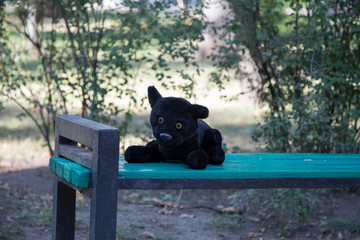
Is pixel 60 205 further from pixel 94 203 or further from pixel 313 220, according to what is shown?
pixel 313 220

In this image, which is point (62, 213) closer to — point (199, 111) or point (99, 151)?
point (99, 151)

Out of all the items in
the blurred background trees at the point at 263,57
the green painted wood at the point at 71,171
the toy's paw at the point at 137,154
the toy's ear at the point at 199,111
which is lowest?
the green painted wood at the point at 71,171

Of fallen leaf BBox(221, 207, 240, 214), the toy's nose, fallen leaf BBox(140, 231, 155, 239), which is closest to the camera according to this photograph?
the toy's nose

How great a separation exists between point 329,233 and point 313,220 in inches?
14.6

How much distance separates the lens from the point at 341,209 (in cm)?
523

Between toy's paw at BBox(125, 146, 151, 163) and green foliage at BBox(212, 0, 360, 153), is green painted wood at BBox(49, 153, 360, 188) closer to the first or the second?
toy's paw at BBox(125, 146, 151, 163)

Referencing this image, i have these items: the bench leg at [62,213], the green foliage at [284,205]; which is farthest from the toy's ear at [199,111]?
the green foliage at [284,205]

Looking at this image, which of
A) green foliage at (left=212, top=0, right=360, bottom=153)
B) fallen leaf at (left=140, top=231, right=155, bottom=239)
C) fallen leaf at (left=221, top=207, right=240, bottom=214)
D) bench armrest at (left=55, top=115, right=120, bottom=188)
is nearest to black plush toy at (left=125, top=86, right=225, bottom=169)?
bench armrest at (left=55, top=115, right=120, bottom=188)

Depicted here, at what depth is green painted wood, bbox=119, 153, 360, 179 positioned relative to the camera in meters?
2.91

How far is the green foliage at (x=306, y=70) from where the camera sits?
4.78m

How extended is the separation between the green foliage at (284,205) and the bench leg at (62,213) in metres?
2.00

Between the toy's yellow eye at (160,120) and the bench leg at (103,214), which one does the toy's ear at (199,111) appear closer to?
the toy's yellow eye at (160,120)

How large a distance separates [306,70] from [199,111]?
2.32 m

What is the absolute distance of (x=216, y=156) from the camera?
325cm
